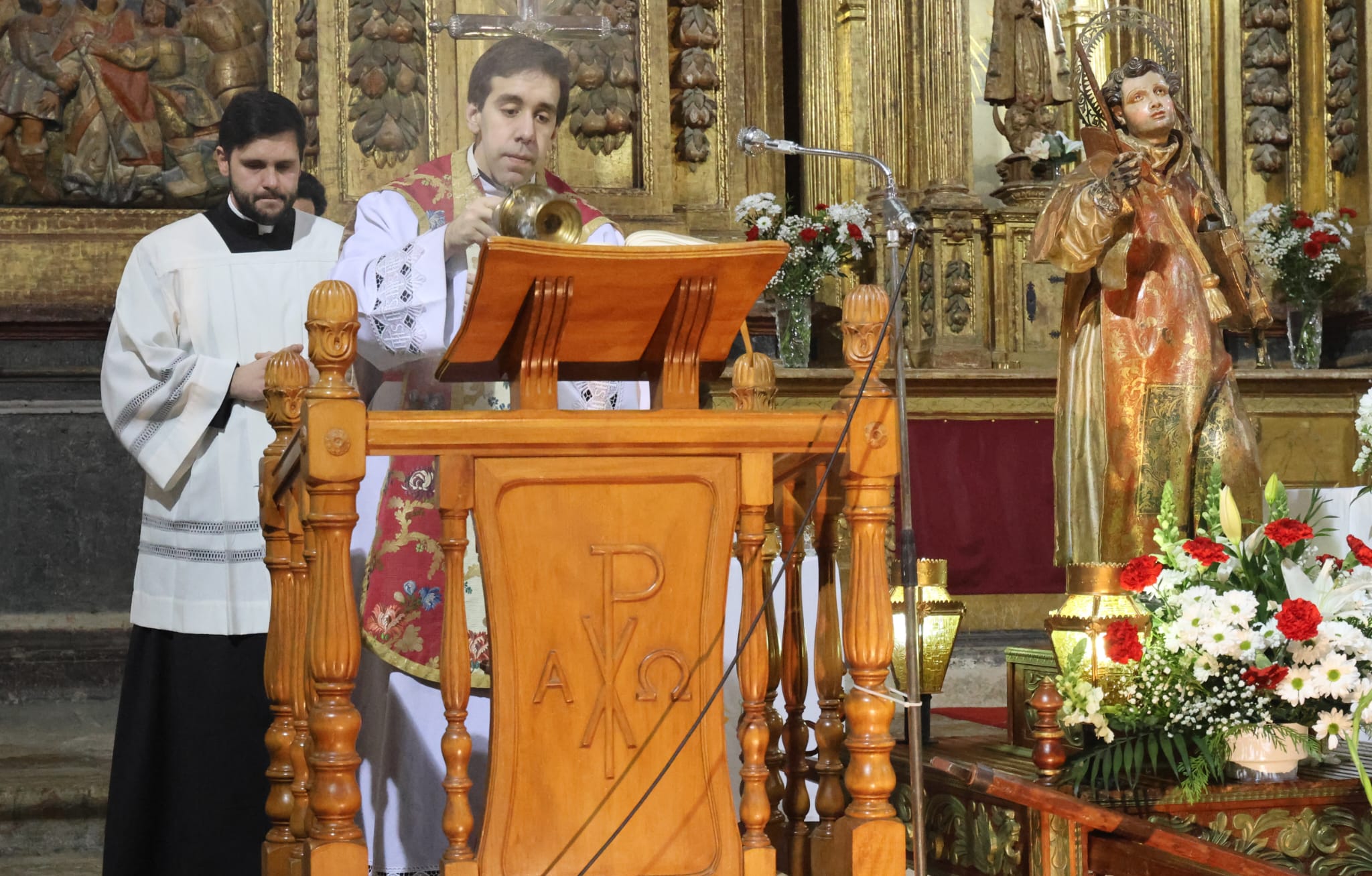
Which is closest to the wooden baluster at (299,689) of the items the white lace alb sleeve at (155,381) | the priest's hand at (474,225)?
the priest's hand at (474,225)

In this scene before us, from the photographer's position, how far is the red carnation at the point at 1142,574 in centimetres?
349

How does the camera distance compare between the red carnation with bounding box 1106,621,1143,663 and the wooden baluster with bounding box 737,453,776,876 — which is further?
the red carnation with bounding box 1106,621,1143,663

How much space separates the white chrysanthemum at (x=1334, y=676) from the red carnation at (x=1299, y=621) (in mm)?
58

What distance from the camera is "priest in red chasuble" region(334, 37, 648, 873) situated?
2.89m

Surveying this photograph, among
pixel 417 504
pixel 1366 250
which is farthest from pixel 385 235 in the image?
pixel 1366 250

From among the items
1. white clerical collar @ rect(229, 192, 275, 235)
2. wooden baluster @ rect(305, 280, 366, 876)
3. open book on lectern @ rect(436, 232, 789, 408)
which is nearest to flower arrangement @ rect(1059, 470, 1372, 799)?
open book on lectern @ rect(436, 232, 789, 408)

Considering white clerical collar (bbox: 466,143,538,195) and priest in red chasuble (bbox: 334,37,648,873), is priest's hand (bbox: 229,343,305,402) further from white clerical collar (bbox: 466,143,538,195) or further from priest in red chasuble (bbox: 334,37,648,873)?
white clerical collar (bbox: 466,143,538,195)

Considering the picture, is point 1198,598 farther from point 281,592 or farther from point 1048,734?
point 281,592

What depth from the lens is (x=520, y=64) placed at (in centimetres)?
300

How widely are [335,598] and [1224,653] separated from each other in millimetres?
1961

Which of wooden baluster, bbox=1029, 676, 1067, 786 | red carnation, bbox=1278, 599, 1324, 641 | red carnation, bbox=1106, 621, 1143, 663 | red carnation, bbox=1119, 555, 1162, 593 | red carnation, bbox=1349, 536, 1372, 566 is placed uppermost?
red carnation, bbox=1349, 536, 1372, 566

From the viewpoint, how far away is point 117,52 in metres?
6.88

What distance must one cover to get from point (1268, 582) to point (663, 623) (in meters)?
1.76

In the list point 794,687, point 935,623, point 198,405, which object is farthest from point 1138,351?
point 198,405
